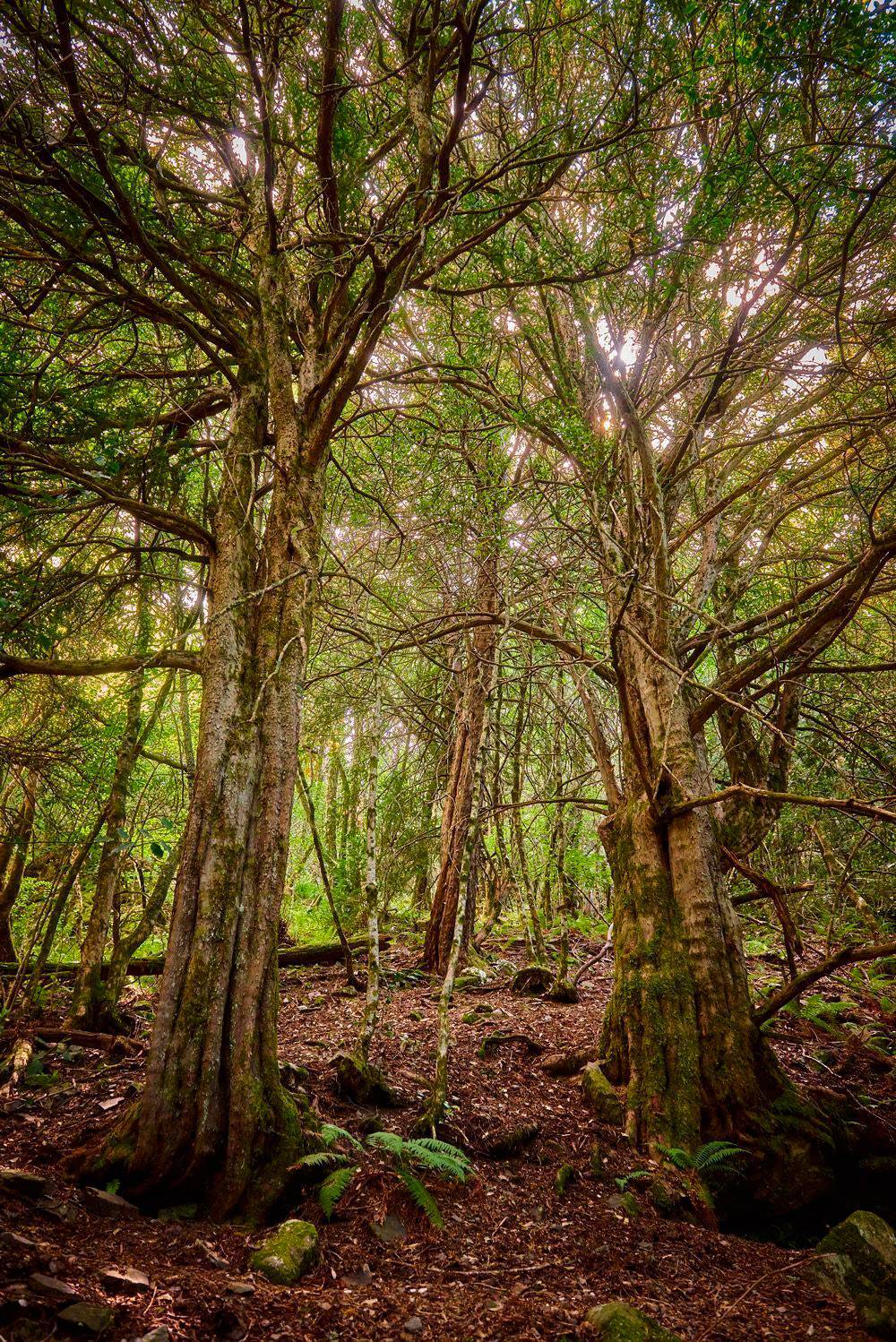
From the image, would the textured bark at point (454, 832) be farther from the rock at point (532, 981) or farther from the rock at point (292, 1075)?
the rock at point (292, 1075)

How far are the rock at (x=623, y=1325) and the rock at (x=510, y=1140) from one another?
1.46m

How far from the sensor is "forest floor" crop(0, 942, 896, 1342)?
215 centimetres

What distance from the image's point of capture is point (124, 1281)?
2.10 m

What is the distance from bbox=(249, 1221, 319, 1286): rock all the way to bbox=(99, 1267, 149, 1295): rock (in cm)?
51

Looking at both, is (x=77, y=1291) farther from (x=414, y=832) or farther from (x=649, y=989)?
(x=414, y=832)

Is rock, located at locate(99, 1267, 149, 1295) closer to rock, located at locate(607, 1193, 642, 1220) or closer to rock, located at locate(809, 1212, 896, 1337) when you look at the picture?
rock, located at locate(607, 1193, 642, 1220)

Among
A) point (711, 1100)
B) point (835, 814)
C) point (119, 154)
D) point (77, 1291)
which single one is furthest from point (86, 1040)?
point (835, 814)

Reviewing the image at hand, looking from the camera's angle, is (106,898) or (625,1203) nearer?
(625,1203)

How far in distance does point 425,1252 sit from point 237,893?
1843 mm

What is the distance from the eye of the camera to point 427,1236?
293 cm

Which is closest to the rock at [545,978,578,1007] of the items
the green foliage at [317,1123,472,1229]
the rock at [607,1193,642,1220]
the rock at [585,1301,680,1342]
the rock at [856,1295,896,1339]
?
the rock at [607,1193,642,1220]

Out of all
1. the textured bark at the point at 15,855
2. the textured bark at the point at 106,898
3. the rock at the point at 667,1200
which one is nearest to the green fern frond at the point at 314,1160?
the rock at the point at 667,1200

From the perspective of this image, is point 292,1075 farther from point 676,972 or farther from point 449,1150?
point 676,972

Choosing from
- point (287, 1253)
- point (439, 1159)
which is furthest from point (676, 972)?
point (287, 1253)
